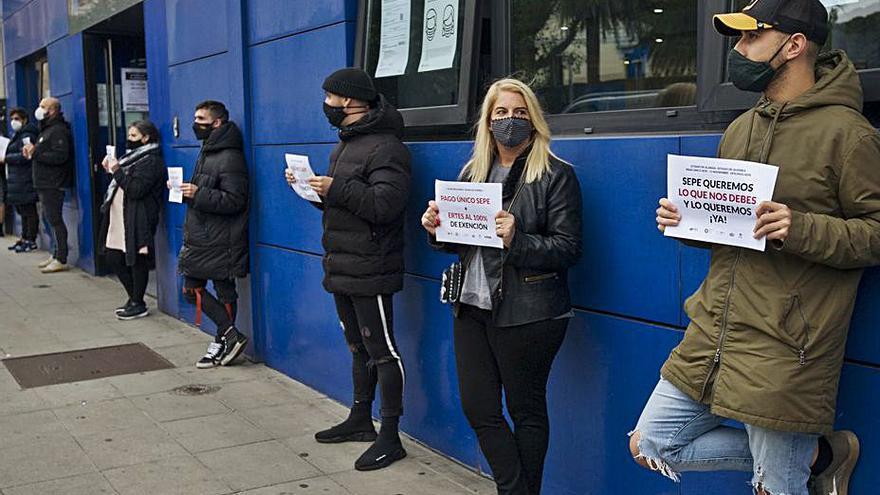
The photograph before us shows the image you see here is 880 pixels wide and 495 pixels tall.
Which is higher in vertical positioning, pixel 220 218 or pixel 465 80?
pixel 465 80

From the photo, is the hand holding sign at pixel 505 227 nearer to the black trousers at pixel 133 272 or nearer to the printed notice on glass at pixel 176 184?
the printed notice on glass at pixel 176 184

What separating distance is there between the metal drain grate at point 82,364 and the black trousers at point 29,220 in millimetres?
6720

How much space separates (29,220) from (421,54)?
10306 millimetres

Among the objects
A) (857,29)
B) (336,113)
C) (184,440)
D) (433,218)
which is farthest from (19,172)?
(857,29)

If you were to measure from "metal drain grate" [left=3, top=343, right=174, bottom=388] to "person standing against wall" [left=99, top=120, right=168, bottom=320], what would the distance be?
44.7 inches

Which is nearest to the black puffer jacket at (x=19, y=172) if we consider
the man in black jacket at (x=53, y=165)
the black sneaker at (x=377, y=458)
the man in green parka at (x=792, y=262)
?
the man in black jacket at (x=53, y=165)

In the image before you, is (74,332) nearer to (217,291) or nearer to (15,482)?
(217,291)

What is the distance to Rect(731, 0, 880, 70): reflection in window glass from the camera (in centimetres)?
306

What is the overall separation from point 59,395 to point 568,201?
4172 millimetres

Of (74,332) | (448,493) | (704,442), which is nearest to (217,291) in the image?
(74,332)

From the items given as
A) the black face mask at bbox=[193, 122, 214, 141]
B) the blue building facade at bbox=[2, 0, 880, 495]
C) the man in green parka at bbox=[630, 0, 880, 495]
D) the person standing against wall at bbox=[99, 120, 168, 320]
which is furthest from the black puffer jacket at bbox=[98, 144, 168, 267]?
the man in green parka at bbox=[630, 0, 880, 495]

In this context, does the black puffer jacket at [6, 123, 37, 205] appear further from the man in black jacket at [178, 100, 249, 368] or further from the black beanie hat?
the black beanie hat

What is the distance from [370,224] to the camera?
15.9 ft

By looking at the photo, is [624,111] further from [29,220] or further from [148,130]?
[29,220]
